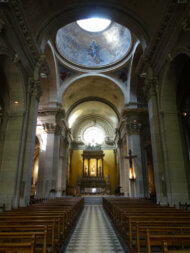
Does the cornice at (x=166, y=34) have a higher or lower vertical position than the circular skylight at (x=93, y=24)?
lower

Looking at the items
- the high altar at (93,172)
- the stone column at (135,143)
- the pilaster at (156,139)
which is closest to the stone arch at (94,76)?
the stone column at (135,143)

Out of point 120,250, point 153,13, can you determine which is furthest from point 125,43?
point 120,250

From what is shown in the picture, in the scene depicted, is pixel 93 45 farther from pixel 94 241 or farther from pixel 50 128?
pixel 94 241

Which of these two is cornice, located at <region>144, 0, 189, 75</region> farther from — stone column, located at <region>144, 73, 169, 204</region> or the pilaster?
stone column, located at <region>144, 73, 169, 204</region>

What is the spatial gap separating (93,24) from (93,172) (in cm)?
1854

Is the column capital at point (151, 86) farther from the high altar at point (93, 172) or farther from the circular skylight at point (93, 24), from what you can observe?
the high altar at point (93, 172)

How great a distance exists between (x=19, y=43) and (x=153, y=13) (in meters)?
6.90

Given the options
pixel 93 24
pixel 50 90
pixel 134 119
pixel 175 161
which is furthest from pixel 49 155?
pixel 93 24

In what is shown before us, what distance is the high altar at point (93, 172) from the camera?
23678 mm

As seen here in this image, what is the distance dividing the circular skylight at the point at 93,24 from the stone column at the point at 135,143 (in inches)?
356

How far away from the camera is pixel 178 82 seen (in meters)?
8.52

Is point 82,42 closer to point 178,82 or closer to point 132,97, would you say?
point 132,97

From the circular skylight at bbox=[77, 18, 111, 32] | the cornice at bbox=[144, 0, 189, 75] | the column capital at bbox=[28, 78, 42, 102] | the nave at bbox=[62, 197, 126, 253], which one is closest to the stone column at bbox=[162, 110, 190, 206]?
the cornice at bbox=[144, 0, 189, 75]

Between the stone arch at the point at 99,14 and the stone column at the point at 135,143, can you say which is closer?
the stone arch at the point at 99,14
